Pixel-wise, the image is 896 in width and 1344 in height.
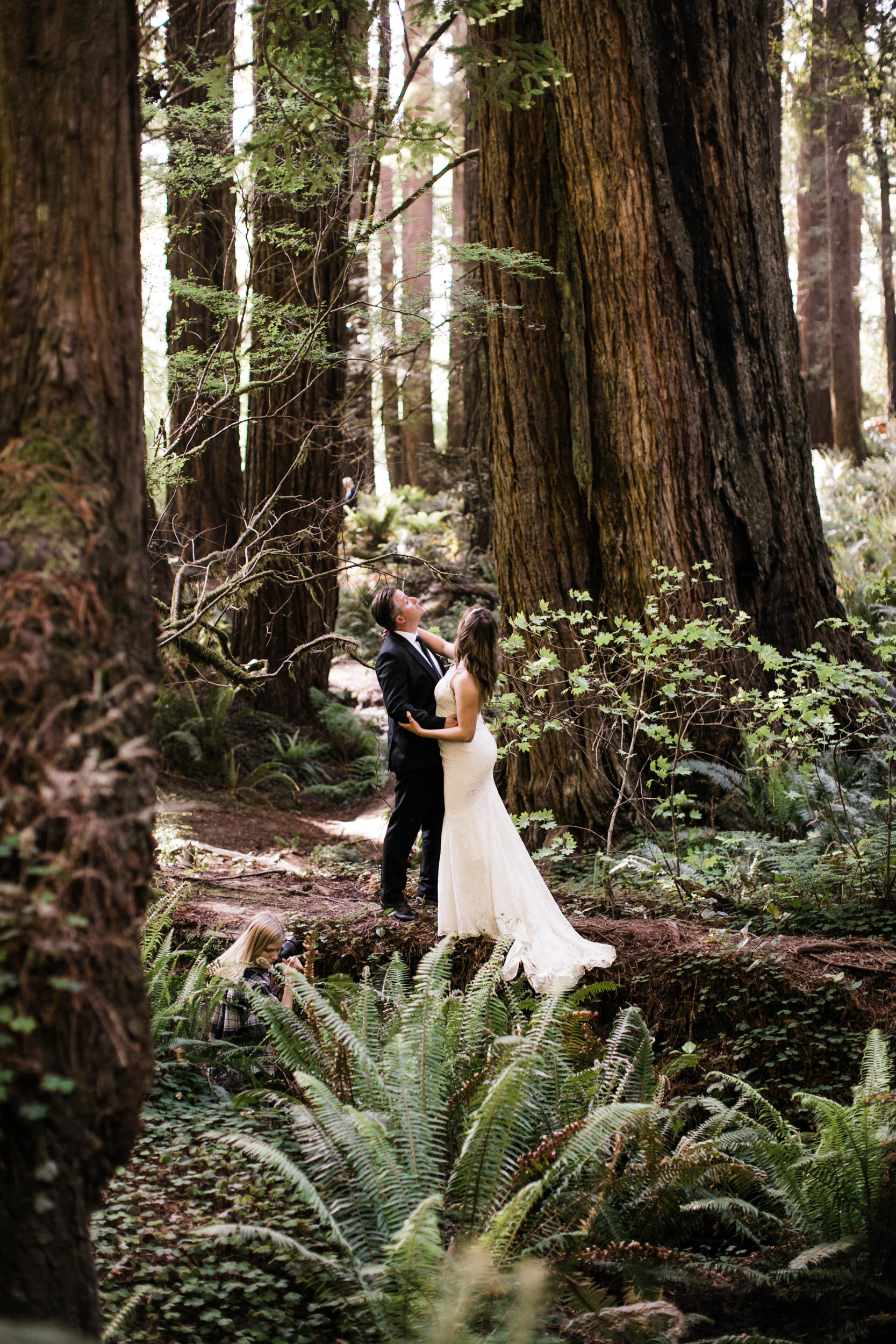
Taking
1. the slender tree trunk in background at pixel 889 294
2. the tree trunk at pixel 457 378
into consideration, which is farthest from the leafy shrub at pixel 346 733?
the slender tree trunk in background at pixel 889 294

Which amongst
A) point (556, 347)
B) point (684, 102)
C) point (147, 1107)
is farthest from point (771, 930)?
point (684, 102)

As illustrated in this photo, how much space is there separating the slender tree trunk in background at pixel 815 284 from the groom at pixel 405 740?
1749 centimetres

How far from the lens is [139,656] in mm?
2275

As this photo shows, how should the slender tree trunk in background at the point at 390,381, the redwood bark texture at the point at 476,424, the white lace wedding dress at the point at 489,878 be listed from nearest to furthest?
the white lace wedding dress at the point at 489,878, the slender tree trunk in background at the point at 390,381, the redwood bark texture at the point at 476,424

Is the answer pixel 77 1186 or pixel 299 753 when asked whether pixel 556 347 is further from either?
pixel 77 1186

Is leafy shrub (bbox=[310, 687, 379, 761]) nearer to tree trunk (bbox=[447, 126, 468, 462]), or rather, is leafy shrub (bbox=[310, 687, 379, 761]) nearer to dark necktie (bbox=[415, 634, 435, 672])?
dark necktie (bbox=[415, 634, 435, 672])

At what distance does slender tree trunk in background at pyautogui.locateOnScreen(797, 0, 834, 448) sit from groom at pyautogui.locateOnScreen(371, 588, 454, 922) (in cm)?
1749

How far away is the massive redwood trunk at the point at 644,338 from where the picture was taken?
790 cm

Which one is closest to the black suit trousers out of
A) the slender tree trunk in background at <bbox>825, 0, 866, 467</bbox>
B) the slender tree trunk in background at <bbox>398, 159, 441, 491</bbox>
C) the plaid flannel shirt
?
the plaid flannel shirt

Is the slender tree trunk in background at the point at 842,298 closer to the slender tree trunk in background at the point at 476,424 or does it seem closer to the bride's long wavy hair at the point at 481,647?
the slender tree trunk in background at the point at 476,424

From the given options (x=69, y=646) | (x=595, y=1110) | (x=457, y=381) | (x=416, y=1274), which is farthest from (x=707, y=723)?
(x=457, y=381)

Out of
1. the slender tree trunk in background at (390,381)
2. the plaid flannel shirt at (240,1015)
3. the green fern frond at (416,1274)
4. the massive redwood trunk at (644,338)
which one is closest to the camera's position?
the green fern frond at (416,1274)

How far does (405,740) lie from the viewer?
20.7 ft

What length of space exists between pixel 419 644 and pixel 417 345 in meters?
3.33
